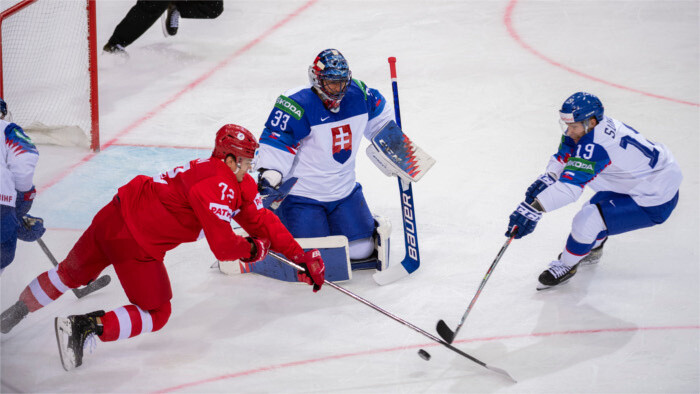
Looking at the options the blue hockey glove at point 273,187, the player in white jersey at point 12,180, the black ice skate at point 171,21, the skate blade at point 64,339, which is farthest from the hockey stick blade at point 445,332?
the black ice skate at point 171,21

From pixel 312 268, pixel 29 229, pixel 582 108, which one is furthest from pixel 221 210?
pixel 582 108

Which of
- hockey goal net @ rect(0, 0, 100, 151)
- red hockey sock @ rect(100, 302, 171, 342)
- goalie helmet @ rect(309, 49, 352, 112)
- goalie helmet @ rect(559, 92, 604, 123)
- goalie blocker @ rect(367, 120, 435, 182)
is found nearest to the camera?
red hockey sock @ rect(100, 302, 171, 342)

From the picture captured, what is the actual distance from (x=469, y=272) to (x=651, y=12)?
16.2 feet

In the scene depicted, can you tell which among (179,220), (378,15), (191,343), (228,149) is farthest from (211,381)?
(378,15)

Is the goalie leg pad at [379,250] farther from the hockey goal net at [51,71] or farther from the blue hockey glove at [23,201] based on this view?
the hockey goal net at [51,71]

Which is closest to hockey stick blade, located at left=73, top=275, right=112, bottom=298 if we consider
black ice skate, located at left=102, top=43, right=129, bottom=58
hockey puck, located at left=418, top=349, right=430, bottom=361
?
hockey puck, located at left=418, top=349, right=430, bottom=361

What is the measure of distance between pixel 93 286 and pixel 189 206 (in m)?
1.04

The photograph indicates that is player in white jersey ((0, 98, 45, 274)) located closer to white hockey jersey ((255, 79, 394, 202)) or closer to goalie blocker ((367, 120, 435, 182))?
white hockey jersey ((255, 79, 394, 202))

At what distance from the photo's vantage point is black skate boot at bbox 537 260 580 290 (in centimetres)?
406

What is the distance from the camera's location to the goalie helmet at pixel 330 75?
3.83 metres

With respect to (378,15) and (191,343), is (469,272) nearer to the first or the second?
(191,343)

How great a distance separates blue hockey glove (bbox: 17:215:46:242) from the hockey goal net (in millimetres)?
1822

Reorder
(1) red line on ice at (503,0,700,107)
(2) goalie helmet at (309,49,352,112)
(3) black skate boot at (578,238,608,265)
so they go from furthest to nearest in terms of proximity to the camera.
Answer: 1. (1) red line on ice at (503,0,700,107)
2. (3) black skate boot at (578,238,608,265)
3. (2) goalie helmet at (309,49,352,112)

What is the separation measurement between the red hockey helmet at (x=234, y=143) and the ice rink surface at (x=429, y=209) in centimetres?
94
